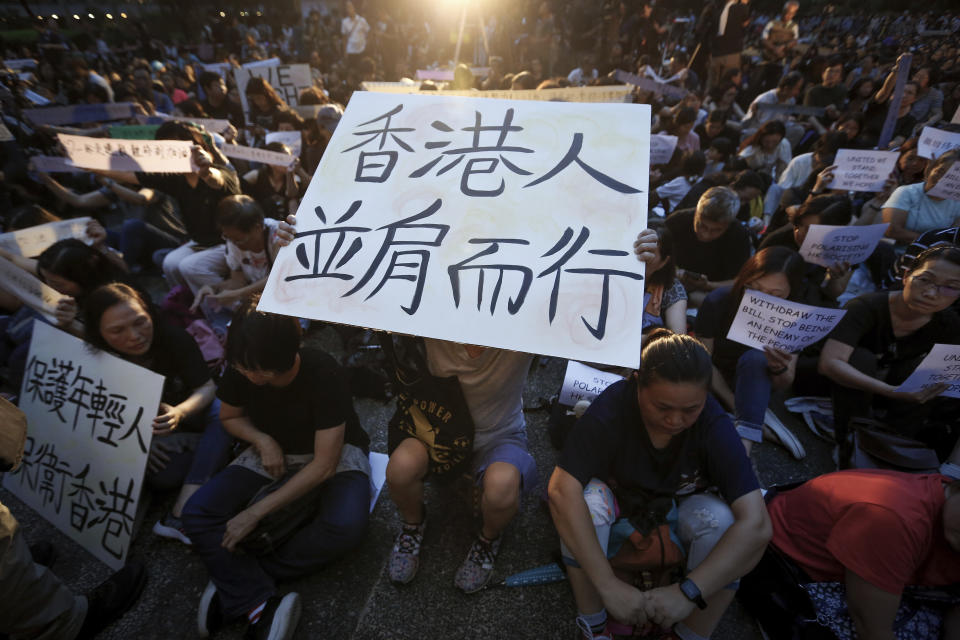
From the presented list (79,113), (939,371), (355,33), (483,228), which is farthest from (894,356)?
(355,33)

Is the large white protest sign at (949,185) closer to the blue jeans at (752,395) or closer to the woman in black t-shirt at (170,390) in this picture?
the blue jeans at (752,395)

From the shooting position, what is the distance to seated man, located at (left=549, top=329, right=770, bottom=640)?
1.45 metres

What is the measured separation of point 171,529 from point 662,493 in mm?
2337

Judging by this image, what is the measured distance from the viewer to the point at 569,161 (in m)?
1.51

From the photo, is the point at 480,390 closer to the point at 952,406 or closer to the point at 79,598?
the point at 79,598

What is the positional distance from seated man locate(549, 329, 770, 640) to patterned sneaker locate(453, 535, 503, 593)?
439 mm

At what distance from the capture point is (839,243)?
115 inches

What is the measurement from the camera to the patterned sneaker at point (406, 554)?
6.40 feet

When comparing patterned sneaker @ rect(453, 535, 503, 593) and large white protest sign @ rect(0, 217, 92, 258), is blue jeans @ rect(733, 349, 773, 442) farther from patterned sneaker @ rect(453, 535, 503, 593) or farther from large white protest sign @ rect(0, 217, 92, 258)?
large white protest sign @ rect(0, 217, 92, 258)

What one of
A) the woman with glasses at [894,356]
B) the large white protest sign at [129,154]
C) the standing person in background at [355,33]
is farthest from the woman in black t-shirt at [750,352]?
the standing person in background at [355,33]

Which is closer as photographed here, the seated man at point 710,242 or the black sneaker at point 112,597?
the black sneaker at point 112,597

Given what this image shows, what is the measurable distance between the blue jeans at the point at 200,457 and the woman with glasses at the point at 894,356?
338 cm

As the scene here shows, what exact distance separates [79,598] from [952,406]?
4650 mm

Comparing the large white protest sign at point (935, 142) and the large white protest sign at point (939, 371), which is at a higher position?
the large white protest sign at point (935, 142)
